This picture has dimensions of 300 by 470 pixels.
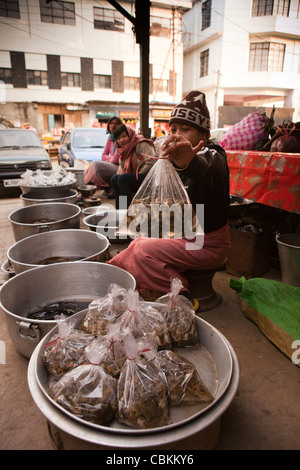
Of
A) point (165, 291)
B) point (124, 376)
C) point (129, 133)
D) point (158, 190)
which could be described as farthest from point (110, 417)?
point (129, 133)

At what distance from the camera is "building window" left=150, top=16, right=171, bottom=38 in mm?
20123

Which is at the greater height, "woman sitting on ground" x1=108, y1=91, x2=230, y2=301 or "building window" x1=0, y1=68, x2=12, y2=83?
"building window" x1=0, y1=68, x2=12, y2=83

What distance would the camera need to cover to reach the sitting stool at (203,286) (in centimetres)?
212

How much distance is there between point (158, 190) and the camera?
1896 millimetres

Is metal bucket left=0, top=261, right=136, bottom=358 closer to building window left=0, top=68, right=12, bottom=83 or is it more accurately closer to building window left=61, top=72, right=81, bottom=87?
building window left=61, top=72, right=81, bottom=87

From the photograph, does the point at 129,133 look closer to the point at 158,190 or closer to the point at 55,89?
the point at 158,190

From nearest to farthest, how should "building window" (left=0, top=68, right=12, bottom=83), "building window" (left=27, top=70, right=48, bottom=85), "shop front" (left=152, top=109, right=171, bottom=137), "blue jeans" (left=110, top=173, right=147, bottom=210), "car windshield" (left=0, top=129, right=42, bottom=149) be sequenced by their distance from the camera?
"blue jeans" (left=110, top=173, right=147, bottom=210) < "car windshield" (left=0, top=129, right=42, bottom=149) < "building window" (left=0, top=68, right=12, bottom=83) < "building window" (left=27, top=70, right=48, bottom=85) < "shop front" (left=152, top=109, right=171, bottom=137)

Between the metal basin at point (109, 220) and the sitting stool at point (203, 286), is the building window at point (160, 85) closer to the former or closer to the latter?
the metal basin at point (109, 220)

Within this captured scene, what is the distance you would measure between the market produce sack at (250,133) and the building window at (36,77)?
66.6 ft

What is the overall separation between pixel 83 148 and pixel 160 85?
630 inches

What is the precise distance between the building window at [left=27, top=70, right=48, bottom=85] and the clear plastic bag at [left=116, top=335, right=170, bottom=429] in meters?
22.1

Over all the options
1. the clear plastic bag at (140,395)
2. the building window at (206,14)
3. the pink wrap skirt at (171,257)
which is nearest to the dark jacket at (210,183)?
the pink wrap skirt at (171,257)

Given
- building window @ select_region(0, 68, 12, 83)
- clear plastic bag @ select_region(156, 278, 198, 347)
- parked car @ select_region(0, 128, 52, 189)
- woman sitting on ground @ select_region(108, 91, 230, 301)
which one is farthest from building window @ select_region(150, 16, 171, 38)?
clear plastic bag @ select_region(156, 278, 198, 347)
